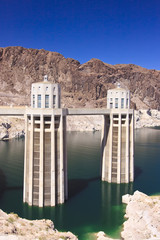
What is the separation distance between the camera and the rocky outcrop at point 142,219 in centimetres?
2627

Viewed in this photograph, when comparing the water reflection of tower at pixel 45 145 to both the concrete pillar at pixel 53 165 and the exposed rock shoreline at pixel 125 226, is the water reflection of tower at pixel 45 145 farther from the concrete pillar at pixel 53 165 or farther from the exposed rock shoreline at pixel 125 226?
the exposed rock shoreline at pixel 125 226

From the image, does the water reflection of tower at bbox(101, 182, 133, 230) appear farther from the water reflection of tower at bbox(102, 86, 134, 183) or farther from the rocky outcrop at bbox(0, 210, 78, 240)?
the rocky outcrop at bbox(0, 210, 78, 240)

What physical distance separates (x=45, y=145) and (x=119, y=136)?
48.9 feet

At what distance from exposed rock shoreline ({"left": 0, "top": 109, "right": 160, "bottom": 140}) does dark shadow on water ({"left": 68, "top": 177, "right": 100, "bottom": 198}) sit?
70.6 metres

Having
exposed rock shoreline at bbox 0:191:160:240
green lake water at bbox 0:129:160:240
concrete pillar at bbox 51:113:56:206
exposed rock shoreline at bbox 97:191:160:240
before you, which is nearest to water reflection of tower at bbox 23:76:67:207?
concrete pillar at bbox 51:113:56:206

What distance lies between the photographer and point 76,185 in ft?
143

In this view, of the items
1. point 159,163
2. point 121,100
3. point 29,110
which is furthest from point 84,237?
point 159,163

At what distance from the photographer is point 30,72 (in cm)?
19538

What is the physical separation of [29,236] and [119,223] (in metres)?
18.5

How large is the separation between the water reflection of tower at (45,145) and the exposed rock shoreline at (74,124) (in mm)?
78896

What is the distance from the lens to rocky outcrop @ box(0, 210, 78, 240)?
14.6m

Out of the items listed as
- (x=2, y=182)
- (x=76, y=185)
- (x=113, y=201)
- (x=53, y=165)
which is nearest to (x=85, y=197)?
(x=113, y=201)

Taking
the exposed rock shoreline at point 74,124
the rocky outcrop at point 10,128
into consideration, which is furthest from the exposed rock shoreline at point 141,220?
the exposed rock shoreline at point 74,124

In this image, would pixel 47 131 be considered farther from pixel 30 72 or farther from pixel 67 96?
pixel 30 72
